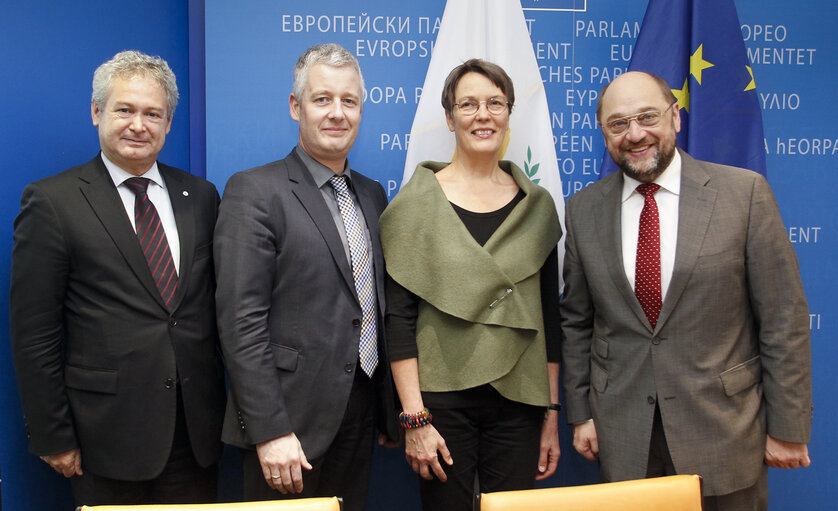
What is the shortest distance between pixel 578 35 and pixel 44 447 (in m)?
2.58

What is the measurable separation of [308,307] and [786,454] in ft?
4.98

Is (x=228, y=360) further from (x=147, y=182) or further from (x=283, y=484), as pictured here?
(x=147, y=182)

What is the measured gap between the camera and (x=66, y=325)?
189 centimetres

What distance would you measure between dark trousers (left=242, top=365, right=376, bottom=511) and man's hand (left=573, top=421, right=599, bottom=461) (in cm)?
69

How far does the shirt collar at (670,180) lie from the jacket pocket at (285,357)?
117 centimetres

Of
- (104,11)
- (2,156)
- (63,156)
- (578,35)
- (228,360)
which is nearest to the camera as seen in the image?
(228,360)

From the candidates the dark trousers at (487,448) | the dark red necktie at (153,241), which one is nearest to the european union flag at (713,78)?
the dark trousers at (487,448)

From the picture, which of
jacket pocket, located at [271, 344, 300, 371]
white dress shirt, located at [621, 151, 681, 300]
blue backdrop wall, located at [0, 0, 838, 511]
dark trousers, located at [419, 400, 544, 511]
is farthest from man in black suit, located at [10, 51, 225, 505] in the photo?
white dress shirt, located at [621, 151, 681, 300]

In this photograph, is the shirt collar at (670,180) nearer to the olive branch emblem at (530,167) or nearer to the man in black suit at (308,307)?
the olive branch emblem at (530,167)

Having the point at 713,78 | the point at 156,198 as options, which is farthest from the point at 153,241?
the point at 713,78

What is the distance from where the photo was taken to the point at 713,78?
2449 mm

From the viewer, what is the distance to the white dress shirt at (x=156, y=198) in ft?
6.32

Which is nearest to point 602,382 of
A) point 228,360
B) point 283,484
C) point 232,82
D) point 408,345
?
point 408,345

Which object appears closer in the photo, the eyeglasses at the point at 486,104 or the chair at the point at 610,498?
the chair at the point at 610,498
